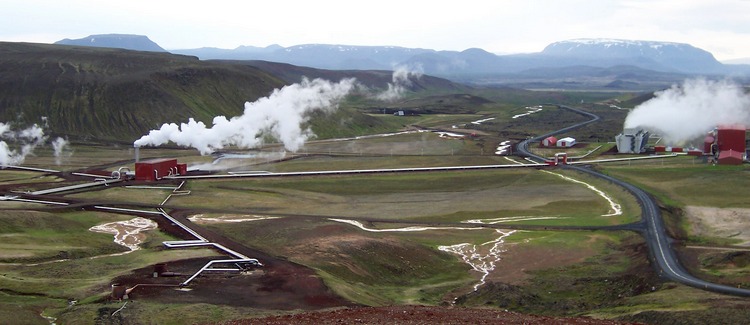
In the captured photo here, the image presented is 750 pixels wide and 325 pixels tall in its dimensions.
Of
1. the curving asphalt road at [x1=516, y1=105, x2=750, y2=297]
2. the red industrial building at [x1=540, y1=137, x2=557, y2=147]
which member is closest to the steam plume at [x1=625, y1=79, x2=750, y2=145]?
the red industrial building at [x1=540, y1=137, x2=557, y2=147]

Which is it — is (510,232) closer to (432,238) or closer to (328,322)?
(432,238)

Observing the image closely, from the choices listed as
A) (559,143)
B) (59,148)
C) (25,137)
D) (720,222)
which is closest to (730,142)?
(559,143)

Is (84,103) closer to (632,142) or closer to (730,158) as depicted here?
(632,142)

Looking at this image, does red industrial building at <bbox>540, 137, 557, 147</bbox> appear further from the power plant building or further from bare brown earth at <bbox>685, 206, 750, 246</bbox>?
bare brown earth at <bbox>685, 206, 750, 246</bbox>

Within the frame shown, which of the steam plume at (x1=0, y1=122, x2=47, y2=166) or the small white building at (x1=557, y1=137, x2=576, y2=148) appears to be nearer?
the steam plume at (x1=0, y1=122, x2=47, y2=166)

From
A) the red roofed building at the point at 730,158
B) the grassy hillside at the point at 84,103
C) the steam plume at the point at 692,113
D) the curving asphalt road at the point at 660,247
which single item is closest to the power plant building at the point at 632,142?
the steam plume at the point at 692,113
